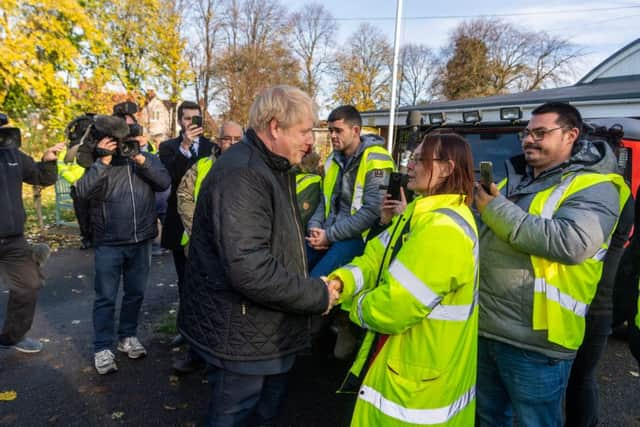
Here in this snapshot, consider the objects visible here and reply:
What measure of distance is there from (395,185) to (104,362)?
286 centimetres

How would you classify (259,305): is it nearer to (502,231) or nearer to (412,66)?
(502,231)

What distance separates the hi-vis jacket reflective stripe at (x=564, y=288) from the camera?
1894 millimetres

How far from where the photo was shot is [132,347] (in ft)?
12.5

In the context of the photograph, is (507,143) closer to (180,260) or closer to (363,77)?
(180,260)

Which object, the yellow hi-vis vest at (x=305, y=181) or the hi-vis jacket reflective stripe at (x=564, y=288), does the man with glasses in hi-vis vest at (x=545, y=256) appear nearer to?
the hi-vis jacket reflective stripe at (x=564, y=288)

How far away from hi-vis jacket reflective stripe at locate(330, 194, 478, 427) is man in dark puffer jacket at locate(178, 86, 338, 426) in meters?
0.36

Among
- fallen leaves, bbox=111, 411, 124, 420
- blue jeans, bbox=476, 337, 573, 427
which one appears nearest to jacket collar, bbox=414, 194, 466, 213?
blue jeans, bbox=476, 337, 573, 427

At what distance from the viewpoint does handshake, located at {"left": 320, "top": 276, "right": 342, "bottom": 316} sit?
6.42ft

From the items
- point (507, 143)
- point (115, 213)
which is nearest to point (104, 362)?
point (115, 213)

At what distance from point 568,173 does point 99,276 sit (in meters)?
3.45

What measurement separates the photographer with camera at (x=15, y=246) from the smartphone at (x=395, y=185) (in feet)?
9.76

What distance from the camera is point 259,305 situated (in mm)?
1827

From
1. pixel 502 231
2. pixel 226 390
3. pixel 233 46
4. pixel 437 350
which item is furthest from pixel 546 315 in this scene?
pixel 233 46

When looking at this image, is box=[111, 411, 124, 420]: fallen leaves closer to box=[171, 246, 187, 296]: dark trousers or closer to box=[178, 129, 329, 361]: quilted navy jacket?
box=[171, 246, 187, 296]: dark trousers
